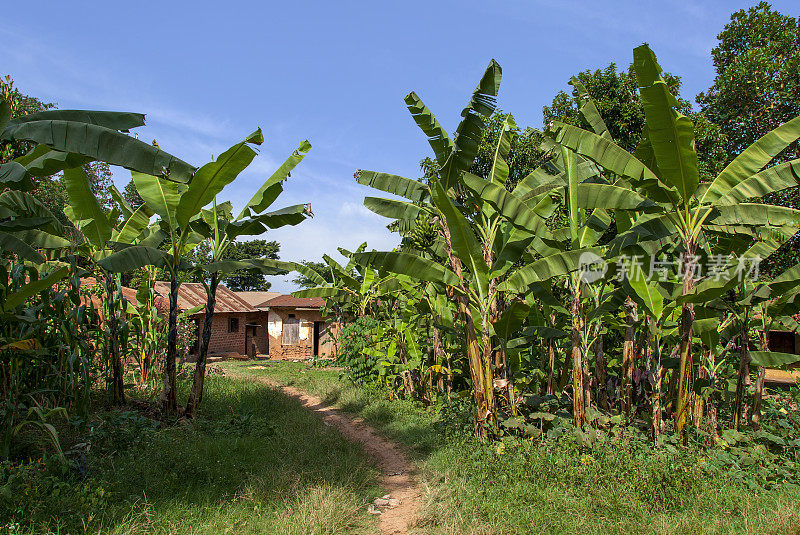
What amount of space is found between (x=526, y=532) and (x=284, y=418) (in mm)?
5131

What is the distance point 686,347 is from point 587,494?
1989 mm

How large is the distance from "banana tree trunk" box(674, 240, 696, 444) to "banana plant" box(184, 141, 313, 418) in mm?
5538

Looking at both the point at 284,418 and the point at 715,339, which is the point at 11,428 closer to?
the point at 284,418

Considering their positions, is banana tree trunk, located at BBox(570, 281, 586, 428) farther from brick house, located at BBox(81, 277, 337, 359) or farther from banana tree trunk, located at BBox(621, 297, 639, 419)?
brick house, located at BBox(81, 277, 337, 359)

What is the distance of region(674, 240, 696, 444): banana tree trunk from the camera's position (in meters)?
5.35

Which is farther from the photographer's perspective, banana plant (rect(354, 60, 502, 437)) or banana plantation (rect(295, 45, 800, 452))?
banana plant (rect(354, 60, 502, 437))

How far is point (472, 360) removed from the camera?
6637 millimetres

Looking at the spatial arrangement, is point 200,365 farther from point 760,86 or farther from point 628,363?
point 760,86

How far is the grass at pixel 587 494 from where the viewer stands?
164 inches

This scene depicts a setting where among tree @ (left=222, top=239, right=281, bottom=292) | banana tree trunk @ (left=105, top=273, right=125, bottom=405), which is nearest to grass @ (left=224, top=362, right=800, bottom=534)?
banana tree trunk @ (left=105, top=273, right=125, bottom=405)

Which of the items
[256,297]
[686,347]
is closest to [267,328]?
[256,297]

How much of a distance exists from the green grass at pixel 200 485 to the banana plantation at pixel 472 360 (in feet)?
0.10

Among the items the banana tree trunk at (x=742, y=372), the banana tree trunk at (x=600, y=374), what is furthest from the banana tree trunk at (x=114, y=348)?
the banana tree trunk at (x=742, y=372)

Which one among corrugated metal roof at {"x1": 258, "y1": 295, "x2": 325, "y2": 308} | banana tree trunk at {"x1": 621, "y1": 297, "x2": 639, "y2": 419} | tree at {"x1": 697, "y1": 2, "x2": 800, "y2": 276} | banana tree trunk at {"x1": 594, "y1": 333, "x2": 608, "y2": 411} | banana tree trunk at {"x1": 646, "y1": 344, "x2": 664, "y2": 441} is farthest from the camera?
corrugated metal roof at {"x1": 258, "y1": 295, "x2": 325, "y2": 308}
